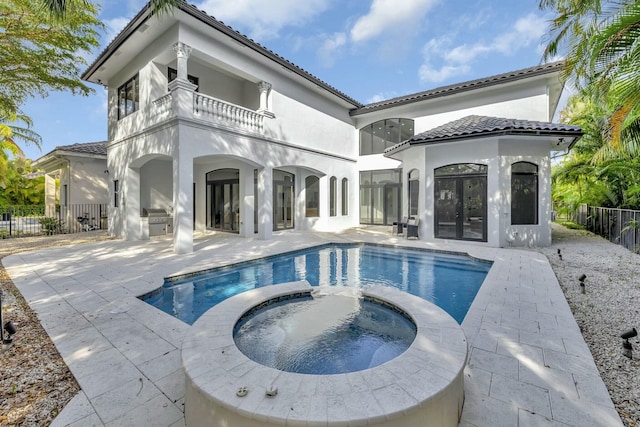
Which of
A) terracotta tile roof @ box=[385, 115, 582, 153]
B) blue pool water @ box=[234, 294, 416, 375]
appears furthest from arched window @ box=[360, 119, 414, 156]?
blue pool water @ box=[234, 294, 416, 375]

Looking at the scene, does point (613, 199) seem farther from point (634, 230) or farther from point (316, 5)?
point (316, 5)

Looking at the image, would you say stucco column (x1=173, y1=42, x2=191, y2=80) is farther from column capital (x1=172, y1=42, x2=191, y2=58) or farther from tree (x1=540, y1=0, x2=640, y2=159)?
tree (x1=540, y1=0, x2=640, y2=159)

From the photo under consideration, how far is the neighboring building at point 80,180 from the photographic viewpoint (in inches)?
673

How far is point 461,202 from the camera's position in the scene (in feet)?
42.2

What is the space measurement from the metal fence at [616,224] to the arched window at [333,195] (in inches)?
510

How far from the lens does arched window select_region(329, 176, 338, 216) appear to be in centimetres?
1866

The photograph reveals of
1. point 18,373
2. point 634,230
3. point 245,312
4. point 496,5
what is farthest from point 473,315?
point 496,5

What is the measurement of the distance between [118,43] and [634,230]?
20.1 meters

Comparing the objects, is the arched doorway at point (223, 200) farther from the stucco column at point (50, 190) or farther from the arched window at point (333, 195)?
the stucco column at point (50, 190)

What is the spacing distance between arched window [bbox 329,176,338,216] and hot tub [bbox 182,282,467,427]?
15363 mm

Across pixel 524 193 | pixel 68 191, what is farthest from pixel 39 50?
pixel 524 193

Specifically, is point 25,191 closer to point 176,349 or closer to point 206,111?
point 206,111

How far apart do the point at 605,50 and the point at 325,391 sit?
7.07m

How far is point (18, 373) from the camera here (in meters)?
3.53
